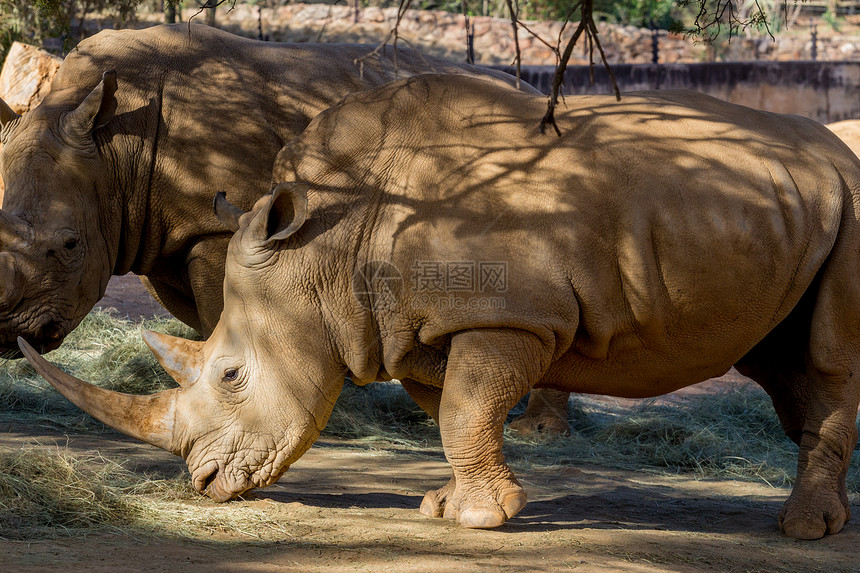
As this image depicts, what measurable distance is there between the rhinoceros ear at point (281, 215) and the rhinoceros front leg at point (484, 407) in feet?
2.97

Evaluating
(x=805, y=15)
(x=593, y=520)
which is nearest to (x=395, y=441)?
(x=593, y=520)

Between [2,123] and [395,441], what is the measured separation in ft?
11.4

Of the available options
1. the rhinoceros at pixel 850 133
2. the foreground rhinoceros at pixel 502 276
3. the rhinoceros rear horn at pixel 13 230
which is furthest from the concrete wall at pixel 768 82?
the foreground rhinoceros at pixel 502 276

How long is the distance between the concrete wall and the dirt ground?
43.3 ft

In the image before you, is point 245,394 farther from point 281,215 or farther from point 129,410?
point 281,215

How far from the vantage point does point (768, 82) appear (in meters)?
19.0

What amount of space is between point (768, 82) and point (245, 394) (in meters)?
16.4

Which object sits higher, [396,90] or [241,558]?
[396,90]

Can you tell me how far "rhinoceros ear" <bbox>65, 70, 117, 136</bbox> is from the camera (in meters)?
6.13

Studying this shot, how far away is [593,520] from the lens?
17.6 feet

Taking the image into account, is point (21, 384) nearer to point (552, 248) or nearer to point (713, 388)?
point (552, 248)

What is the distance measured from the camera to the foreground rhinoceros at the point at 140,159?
6137 mm

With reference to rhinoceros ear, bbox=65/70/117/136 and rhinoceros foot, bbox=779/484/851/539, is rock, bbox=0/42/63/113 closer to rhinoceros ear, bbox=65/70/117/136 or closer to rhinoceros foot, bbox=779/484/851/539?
rhinoceros ear, bbox=65/70/117/136

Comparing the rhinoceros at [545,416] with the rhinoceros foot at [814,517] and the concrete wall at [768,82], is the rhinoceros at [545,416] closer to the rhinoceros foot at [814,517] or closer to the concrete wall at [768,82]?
the rhinoceros foot at [814,517]
